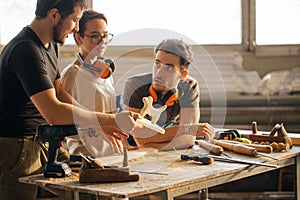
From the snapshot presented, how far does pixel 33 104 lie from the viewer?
2.44 meters

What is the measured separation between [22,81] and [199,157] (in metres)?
0.79

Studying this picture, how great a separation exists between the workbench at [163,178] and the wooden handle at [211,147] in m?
0.05

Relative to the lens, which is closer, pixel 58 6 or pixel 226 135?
pixel 58 6

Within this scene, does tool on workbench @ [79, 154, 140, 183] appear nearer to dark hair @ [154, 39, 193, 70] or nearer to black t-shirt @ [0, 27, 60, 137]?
black t-shirt @ [0, 27, 60, 137]

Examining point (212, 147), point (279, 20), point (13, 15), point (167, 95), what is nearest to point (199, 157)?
point (212, 147)

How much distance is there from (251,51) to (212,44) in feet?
0.91

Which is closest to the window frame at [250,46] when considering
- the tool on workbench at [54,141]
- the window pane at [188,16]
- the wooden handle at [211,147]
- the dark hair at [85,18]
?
the window pane at [188,16]

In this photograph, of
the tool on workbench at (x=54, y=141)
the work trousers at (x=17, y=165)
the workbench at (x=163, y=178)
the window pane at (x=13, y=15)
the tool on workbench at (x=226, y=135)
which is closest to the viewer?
the workbench at (x=163, y=178)

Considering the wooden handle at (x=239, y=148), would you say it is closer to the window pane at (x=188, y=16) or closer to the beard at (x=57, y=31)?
the beard at (x=57, y=31)

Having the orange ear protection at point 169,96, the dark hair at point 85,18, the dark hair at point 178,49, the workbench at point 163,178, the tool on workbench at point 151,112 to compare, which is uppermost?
the dark hair at point 85,18

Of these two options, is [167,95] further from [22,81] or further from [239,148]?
[22,81]

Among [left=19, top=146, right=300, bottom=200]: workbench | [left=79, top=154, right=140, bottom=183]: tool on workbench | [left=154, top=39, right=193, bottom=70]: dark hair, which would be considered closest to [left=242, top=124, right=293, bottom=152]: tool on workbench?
[left=19, top=146, right=300, bottom=200]: workbench

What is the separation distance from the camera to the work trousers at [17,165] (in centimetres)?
236

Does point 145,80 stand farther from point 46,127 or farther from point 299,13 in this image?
point 299,13
